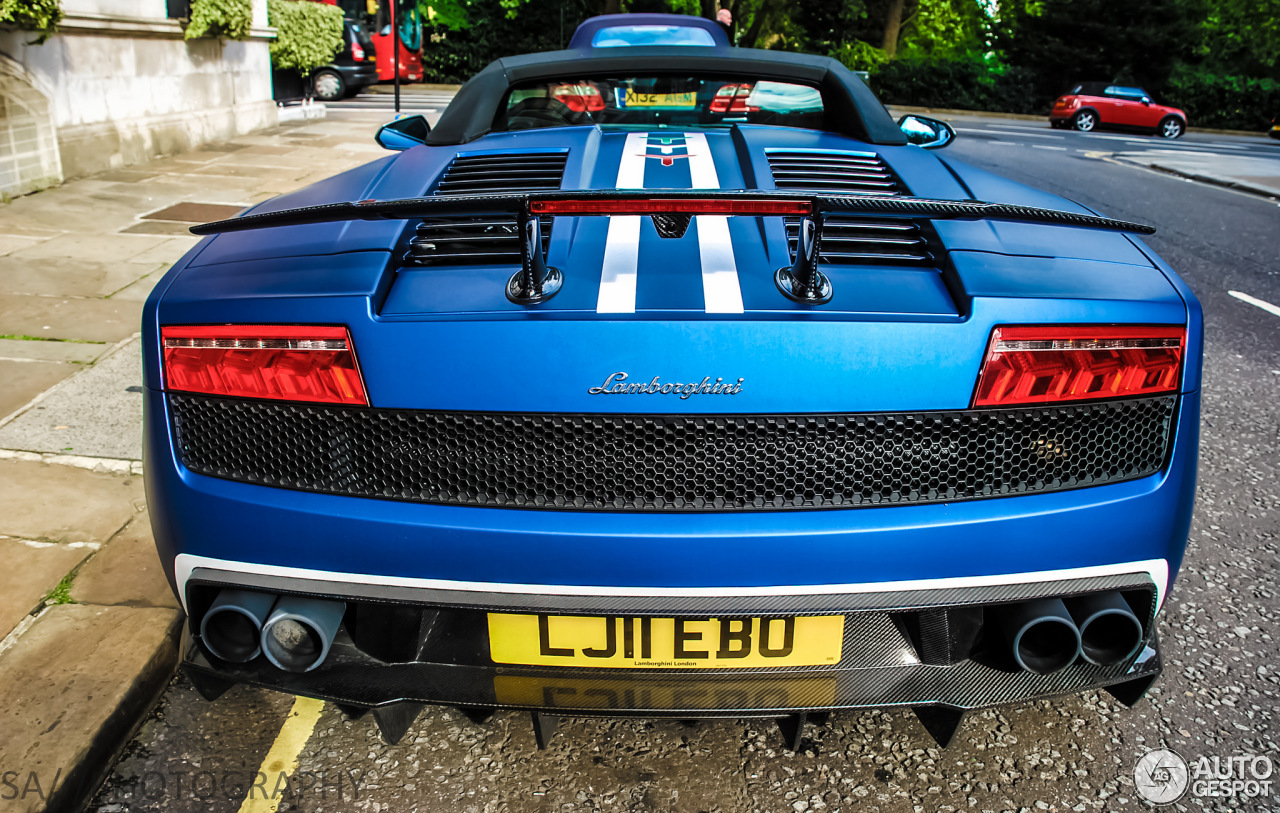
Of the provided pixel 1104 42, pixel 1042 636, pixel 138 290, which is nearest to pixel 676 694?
pixel 1042 636

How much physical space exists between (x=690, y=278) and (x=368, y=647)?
93 cm

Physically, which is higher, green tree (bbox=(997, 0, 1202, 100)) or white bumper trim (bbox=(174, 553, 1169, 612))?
green tree (bbox=(997, 0, 1202, 100))

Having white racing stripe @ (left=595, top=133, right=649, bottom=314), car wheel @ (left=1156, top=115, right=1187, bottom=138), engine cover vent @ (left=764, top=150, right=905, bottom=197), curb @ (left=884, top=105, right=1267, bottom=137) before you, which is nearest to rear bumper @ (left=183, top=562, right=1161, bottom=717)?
white racing stripe @ (left=595, top=133, right=649, bottom=314)

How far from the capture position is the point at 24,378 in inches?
172

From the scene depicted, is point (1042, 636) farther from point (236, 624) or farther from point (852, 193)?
point (236, 624)

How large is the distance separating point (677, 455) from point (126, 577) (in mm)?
2005

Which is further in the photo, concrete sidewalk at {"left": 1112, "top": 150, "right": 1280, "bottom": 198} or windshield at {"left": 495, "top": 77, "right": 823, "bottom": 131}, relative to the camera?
concrete sidewalk at {"left": 1112, "top": 150, "right": 1280, "bottom": 198}

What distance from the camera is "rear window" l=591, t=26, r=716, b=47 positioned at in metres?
7.55

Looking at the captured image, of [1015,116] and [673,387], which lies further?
[1015,116]

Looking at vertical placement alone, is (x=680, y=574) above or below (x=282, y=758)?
above

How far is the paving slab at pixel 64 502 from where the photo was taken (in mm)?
3033

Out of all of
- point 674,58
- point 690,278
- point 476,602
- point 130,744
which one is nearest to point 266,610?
point 476,602

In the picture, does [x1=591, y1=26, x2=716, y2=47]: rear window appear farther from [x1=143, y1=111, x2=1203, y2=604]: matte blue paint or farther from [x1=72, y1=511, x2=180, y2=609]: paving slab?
[x1=143, y1=111, x2=1203, y2=604]: matte blue paint

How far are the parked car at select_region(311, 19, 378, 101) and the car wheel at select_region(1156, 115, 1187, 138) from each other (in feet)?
72.8
